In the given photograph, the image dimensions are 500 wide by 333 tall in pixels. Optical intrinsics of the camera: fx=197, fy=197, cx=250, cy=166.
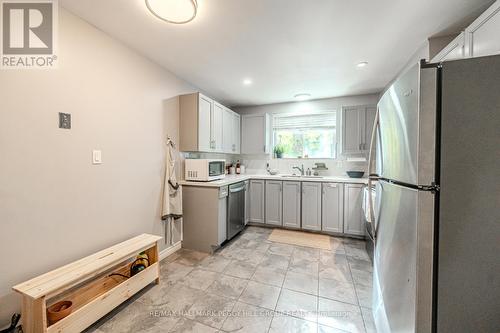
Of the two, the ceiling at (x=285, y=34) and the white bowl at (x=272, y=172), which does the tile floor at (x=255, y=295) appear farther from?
the ceiling at (x=285, y=34)

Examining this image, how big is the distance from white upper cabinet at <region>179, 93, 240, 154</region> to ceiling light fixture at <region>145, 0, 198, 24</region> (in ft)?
4.08

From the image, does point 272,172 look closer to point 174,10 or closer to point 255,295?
point 255,295

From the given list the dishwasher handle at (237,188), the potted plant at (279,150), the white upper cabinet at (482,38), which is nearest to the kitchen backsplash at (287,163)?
the potted plant at (279,150)

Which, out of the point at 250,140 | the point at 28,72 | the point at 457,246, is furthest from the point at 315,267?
the point at 28,72

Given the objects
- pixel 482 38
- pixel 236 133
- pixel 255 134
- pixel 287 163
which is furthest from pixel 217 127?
pixel 482 38

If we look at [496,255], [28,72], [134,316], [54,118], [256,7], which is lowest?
[134,316]

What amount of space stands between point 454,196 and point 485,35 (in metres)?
1.31

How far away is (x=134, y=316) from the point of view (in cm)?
161

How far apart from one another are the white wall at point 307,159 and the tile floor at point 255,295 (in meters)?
1.62

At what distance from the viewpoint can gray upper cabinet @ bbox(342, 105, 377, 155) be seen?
341cm

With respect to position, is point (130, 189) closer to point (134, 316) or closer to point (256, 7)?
point (134, 316)

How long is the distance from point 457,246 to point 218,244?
2411 millimetres

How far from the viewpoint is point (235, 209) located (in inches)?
124

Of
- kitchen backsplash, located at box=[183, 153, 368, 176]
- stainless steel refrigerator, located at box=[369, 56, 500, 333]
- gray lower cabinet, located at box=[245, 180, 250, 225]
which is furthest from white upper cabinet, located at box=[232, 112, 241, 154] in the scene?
stainless steel refrigerator, located at box=[369, 56, 500, 333]
